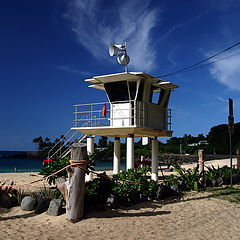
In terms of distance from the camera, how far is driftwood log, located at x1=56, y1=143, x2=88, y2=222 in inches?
331

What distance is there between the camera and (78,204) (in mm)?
8461

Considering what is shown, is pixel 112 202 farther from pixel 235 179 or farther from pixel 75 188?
pixel 235 179

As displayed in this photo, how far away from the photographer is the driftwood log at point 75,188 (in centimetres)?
841

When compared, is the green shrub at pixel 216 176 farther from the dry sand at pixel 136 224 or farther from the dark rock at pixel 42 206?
the dark rock at pixel 42 206

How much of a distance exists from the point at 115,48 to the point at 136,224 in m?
10.4

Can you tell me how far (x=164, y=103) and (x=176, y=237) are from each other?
11.1 m

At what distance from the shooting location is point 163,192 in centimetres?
1206

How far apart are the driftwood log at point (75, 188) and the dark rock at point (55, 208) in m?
0.62

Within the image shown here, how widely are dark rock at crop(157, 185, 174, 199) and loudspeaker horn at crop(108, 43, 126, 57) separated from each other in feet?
25.4

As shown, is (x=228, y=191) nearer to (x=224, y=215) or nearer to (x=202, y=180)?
(x=202, y=180)

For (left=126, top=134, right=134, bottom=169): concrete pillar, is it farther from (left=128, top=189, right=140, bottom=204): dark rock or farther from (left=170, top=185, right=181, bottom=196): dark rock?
(left=128, top=189, right=140, bottom=204): dark rock

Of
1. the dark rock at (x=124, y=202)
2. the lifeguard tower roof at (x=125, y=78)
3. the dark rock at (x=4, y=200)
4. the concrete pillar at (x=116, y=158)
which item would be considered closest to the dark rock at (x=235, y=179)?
the lifeguard tower roof at (x=125, y=78)

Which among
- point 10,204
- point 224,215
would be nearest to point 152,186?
point 224,215

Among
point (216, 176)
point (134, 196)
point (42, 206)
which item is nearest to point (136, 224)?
point (134, 196)
